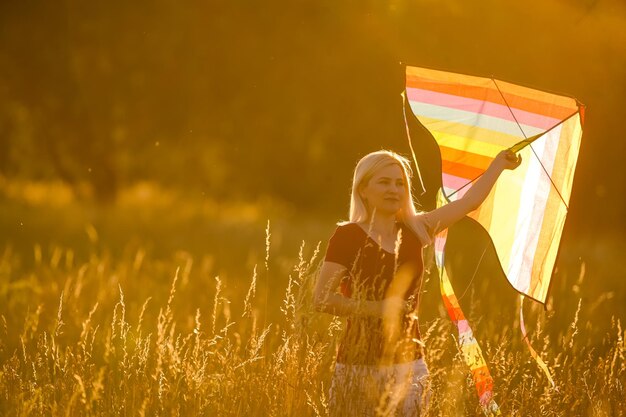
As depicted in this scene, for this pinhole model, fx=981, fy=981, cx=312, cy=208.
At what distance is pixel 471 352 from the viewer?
4.18 m

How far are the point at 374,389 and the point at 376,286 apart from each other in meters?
0.52

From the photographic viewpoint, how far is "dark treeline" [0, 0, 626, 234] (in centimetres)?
1361

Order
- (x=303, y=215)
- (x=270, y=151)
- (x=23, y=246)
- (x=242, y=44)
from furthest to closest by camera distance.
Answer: (x=303, y=215) < (x=270, y=151) < (x=242, y=44) < (x=23, y=246)

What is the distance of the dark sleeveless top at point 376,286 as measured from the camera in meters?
3.70

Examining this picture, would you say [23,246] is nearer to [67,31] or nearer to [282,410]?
[67,31]

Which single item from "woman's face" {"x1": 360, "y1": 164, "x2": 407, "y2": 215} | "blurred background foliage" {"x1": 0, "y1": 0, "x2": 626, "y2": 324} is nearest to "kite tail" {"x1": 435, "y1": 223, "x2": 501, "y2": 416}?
"woman's face" {"x1": 360, "y1": 164, "x2": 407, "y2": 215}

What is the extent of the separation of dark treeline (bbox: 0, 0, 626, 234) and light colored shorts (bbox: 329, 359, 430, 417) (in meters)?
9.33

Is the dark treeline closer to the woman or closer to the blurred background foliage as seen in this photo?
the blurred background foliage

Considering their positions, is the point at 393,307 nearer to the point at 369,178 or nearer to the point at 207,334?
the point at 369,178

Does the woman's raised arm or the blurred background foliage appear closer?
the woman's raised arm

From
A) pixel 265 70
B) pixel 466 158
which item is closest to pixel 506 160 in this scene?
pixel 466 158

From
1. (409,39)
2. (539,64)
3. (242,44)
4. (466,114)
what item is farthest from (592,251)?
(466,114)

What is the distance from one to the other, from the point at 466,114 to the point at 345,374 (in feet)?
4.65

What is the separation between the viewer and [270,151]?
20.1m
